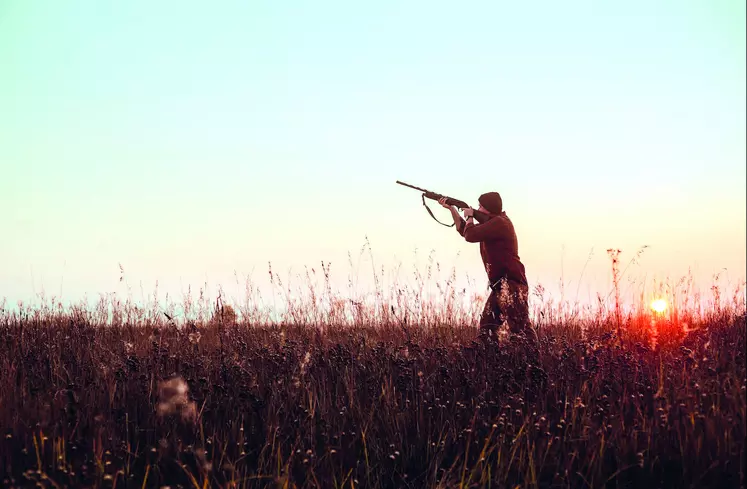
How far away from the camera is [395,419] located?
12.5 ft

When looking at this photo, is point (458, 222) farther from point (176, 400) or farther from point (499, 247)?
point (176, 400)

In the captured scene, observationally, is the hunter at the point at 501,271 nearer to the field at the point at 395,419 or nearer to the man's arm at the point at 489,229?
the man's arm at the point at 489,229

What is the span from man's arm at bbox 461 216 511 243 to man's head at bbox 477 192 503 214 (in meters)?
0.42

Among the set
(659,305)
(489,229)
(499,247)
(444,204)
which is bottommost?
(659,305)

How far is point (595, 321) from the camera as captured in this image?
7.97 metres

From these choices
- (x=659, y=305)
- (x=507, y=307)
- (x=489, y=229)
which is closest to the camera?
(x=507, y=307)

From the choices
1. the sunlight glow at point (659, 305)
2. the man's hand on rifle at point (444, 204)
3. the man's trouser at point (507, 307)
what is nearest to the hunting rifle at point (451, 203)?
the man's hand on rifle at point (444, 204)

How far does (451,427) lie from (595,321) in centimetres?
492

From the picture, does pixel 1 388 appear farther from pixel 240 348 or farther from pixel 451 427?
pixel 451 427

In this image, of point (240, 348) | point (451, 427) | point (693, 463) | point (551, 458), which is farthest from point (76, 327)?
point (693, 463)

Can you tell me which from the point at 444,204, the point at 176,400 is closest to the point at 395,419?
the point at 176,400

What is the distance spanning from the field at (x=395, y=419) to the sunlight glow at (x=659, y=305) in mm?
2413

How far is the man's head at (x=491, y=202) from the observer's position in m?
7.98

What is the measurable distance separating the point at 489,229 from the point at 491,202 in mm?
594
